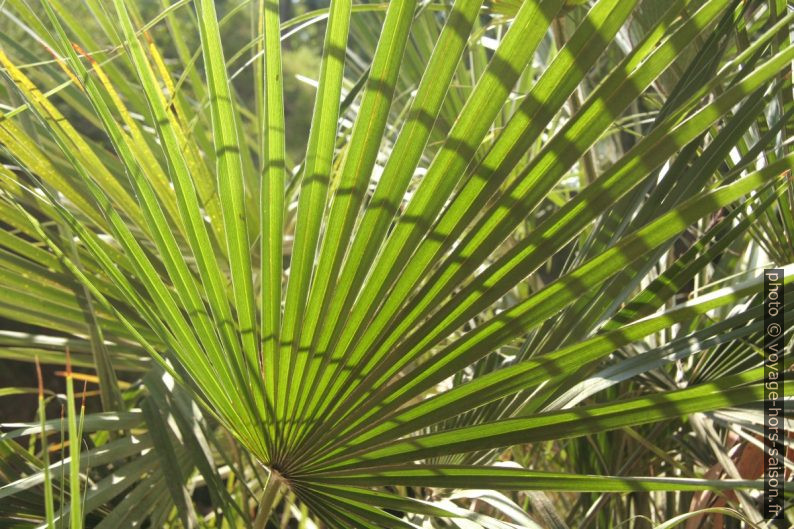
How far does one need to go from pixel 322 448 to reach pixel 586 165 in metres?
0.56

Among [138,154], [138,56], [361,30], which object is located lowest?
[138,56]

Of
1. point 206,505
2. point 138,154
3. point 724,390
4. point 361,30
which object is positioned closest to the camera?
point 724,390

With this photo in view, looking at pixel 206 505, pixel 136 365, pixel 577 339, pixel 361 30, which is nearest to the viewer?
pixel 577 339

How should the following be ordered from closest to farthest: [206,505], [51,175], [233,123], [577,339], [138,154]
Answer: [233,123] < [577,339] < [51,175] < [138,154] < [206,505]

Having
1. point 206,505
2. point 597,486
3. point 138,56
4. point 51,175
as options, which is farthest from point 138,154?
point 206,505

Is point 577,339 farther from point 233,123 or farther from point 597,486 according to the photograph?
point 233,123

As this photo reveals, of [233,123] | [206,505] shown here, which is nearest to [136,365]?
[233,123]

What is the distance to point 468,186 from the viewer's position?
615mm

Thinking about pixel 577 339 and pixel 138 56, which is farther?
pixel 577 339

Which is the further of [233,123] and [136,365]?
[136,365]

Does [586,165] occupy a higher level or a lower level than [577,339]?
higher

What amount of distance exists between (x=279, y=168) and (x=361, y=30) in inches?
36.9

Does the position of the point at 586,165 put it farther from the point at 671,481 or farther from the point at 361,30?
the point at 361,30

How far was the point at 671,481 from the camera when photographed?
22.4 inches
